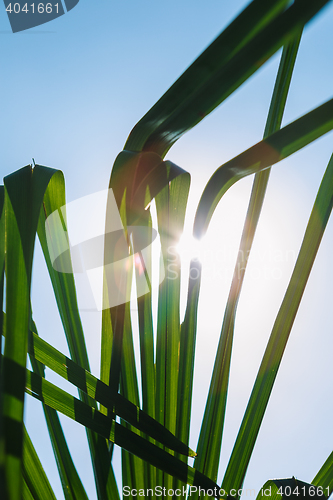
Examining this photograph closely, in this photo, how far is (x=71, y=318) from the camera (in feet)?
1.70

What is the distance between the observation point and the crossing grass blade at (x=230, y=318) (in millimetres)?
520

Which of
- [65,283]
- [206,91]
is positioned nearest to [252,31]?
[206,91]

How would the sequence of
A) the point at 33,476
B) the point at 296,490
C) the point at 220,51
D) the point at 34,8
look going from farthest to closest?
the point at 34,8
the point at 33,476
the point at 296,490
the point at 220,51

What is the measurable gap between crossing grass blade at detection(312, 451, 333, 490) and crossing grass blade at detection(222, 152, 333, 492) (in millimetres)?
112

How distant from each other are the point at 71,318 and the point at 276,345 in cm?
37

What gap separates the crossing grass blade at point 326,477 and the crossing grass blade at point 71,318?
0.33 m

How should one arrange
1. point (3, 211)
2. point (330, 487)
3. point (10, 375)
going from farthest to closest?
point (330, 487), point (3, 211), point (10, 375)

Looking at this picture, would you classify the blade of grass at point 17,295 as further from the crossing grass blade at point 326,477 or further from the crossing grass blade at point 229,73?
the crossing grass blade at point 326,477

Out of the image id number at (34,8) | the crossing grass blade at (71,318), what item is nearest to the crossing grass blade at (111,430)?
the crossing grass blade at (71,318)

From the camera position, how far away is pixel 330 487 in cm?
46

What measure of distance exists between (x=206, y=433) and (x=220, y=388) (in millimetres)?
84

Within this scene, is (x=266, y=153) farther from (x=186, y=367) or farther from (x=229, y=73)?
(x=186, y=367)

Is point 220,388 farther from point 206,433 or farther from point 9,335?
point 9,335
